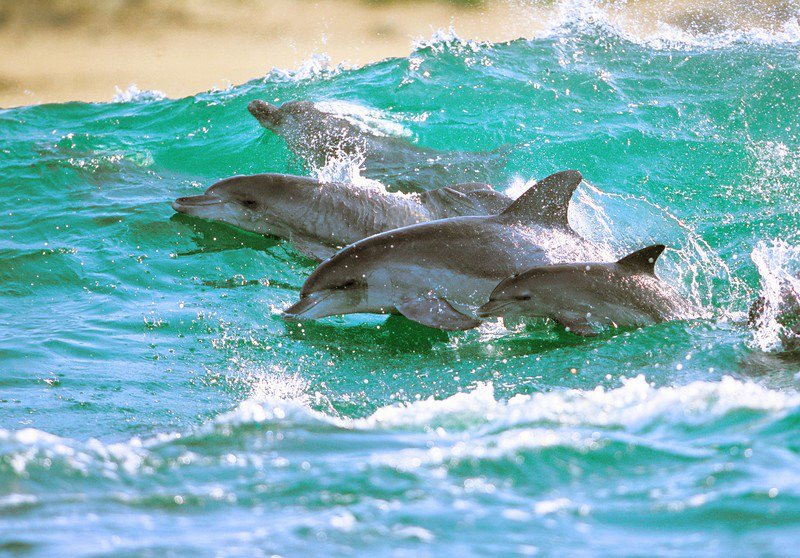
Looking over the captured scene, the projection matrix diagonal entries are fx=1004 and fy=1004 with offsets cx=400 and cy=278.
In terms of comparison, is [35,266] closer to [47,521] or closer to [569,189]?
[569,189]

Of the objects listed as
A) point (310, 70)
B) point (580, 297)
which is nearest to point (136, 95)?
point (310, 70)

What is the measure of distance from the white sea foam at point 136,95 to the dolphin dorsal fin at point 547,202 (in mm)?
10924

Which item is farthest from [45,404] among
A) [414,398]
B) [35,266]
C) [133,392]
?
[35,266]

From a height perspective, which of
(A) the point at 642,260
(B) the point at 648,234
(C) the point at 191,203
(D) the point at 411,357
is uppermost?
(C) the point at 191,203

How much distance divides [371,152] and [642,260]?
6.03 metres

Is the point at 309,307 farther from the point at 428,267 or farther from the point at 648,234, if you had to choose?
the point at 648,234

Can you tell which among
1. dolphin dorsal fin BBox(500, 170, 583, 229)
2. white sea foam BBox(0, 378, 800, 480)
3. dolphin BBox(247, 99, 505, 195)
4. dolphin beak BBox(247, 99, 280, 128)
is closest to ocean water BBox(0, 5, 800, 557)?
white sea foam BBox(0, 378, 800, 480)

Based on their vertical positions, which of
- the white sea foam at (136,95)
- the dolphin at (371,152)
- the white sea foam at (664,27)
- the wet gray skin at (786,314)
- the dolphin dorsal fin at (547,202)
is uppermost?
the white sea foam at (664,27)

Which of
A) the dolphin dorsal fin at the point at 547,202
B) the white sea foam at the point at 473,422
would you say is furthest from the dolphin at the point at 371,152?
the white sea foam at the point at 473,422

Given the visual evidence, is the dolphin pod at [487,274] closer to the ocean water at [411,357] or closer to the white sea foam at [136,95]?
the ocean water at [411,357]

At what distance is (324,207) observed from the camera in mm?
10820

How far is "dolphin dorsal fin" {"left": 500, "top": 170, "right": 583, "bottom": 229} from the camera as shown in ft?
28.4

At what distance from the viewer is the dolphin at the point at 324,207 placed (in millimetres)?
10633

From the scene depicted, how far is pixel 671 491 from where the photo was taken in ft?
14.6
